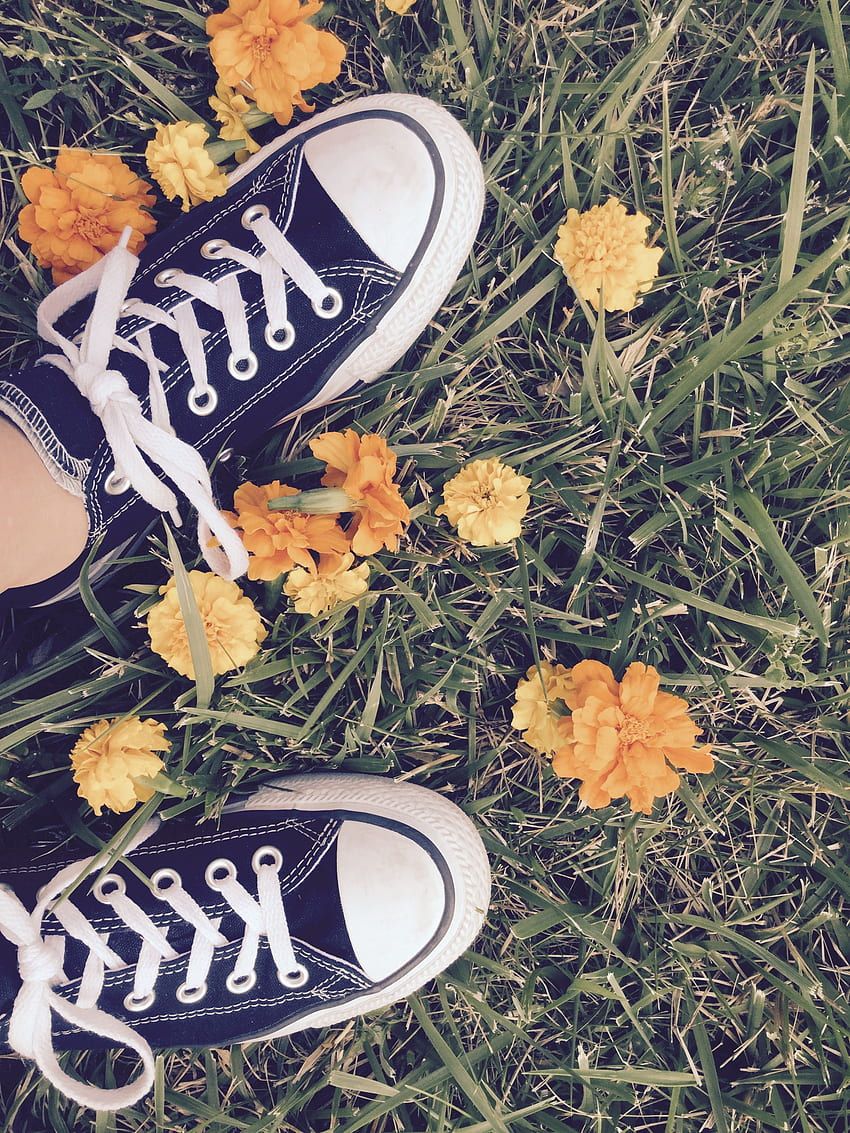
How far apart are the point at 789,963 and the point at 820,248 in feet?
3.20

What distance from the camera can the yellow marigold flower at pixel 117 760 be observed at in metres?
1.11

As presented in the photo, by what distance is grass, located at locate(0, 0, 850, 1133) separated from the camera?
1.22m

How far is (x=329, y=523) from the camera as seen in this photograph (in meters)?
1.07

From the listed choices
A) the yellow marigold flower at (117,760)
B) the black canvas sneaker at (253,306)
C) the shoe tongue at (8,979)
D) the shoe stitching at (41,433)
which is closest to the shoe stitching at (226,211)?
A: the black canvas sneaker at (253,306)

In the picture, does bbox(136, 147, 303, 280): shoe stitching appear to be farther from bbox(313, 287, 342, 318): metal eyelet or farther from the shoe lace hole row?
the shoe lace hole row

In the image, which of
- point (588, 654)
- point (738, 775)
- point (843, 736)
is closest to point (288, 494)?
point (588, 654)

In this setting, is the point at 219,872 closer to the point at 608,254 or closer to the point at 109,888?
the point at 109,888

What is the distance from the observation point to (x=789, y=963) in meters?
1.28

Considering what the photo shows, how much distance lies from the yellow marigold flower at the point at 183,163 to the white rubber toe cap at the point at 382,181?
5.2 inches

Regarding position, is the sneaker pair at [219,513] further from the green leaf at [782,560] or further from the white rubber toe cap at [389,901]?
the green leaf at [782,560]

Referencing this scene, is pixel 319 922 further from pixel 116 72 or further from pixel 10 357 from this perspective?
pixel 116 72

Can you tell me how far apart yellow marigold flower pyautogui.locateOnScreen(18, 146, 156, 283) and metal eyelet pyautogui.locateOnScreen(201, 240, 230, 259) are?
9 centimetres

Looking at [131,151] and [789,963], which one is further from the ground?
[131,151]

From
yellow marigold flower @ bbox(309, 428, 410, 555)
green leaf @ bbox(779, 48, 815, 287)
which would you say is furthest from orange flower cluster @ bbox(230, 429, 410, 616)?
green leaf @ bbox(779, 48, 815, 287)
